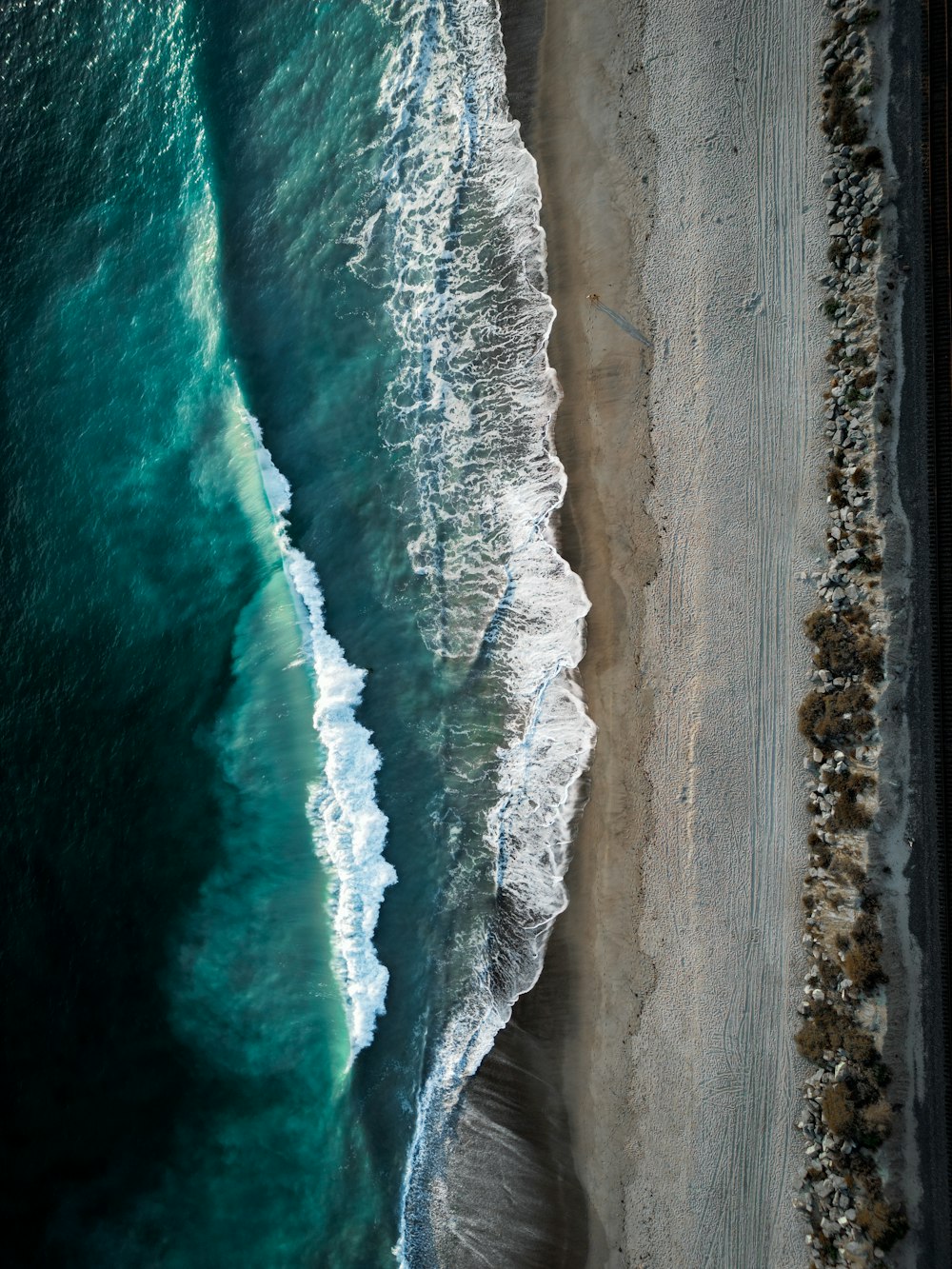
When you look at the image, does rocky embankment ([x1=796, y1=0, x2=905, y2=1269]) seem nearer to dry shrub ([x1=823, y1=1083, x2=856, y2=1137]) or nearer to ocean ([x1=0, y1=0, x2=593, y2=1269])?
dry shrub ([x1=823, y1=1083, x2=856, y2=1137])

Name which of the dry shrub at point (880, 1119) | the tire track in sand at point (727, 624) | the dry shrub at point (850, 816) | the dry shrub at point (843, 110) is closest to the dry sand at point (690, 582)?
the tire track in sand at point (727, 624)

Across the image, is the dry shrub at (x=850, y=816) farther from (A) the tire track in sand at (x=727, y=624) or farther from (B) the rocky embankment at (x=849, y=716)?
(A) the tire track in sand at (x=727, y=624)

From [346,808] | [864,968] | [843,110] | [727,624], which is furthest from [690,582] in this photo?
[843,110]

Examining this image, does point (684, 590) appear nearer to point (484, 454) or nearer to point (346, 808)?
point (484, 454)

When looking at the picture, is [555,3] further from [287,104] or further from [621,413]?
[621,413]

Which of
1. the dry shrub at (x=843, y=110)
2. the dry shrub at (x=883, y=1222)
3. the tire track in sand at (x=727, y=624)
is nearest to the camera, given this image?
the dry shrub at (x=883, y=1222)

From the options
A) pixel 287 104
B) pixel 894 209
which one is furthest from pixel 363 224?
pixel 894 209
